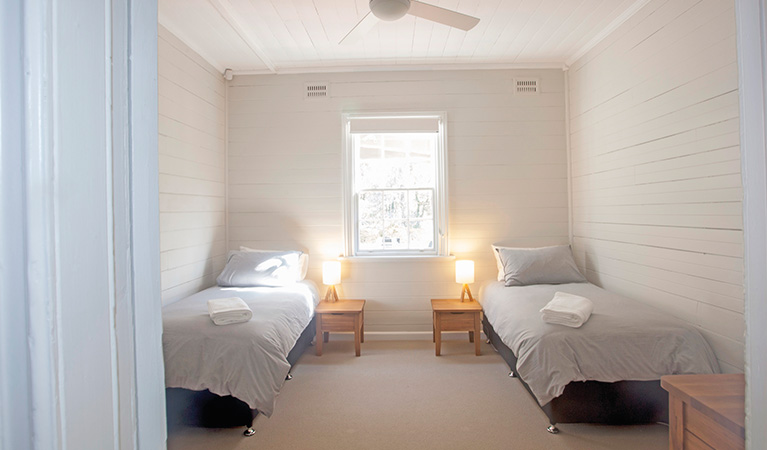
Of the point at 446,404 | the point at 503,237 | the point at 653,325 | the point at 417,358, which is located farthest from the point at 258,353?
the point at 503,237

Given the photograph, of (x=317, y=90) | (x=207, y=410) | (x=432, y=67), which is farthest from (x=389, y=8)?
(x=207, y=410)

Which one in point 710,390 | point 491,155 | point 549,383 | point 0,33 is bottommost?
point 549,383

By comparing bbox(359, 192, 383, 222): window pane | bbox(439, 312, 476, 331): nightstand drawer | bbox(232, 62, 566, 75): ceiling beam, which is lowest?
bbox(439, 312, 476, 331): nightstand drawer

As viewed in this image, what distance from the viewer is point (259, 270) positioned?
3725 millimetres

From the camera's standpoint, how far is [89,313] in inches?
22.2

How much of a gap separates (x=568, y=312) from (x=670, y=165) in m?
1.29

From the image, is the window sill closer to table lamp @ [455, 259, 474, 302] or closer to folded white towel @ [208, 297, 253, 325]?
table lamp @ [455, 259, 474, 302]

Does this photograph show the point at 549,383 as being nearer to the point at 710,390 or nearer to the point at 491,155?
the point at 710,390

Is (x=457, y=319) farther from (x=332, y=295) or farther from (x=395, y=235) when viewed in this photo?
(x=332, y=295)

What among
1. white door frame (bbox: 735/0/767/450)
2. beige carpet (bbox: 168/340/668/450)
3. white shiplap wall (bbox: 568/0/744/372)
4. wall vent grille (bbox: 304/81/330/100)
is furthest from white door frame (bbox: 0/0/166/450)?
wall vent grille (bbox: 304/81/330/100)

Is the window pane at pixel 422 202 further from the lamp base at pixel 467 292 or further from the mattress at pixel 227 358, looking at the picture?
the mattress at pixel 227 358

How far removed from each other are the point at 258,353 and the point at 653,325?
93.8 inches

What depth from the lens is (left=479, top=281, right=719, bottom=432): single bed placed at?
2.31 metres

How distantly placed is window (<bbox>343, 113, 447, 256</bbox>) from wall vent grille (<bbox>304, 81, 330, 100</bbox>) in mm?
405
